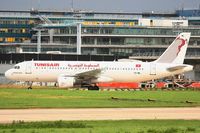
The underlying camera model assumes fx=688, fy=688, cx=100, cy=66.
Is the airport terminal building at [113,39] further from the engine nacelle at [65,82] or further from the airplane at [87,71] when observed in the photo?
the engine nacelle at [65,82]

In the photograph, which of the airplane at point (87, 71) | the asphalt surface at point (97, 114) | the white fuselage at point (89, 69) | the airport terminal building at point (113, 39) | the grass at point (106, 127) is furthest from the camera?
the airport terminal building at point (113, 39)

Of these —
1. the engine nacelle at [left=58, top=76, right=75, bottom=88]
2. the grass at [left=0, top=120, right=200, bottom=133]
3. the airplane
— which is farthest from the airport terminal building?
the grass at [left=0, top=120, right=200, bottom=133]

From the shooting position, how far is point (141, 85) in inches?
4235

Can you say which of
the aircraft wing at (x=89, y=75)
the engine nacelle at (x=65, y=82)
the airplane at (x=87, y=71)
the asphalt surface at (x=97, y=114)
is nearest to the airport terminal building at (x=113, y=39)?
the airplane at (x=87, y=71)

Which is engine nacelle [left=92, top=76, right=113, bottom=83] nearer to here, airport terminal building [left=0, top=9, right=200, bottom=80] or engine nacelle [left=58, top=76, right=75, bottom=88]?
engine nacelle [left=58, top=76, right=75, bottom=88]

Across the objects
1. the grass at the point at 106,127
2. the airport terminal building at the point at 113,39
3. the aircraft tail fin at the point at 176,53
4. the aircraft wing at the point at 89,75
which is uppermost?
the airport terminal building at the point at 113,39

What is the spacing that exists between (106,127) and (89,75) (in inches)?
2205

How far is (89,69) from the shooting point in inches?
3647

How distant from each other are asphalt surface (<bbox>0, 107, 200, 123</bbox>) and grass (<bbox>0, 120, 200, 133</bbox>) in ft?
9.01

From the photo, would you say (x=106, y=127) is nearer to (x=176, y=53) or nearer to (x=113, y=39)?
(x=176, y=53)

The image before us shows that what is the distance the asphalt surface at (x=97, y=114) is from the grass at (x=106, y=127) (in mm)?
2746

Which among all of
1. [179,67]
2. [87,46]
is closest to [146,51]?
[87,46]

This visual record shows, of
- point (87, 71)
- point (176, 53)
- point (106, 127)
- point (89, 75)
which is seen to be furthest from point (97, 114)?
point (176, 53)

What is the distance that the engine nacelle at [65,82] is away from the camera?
88812 millimetres
